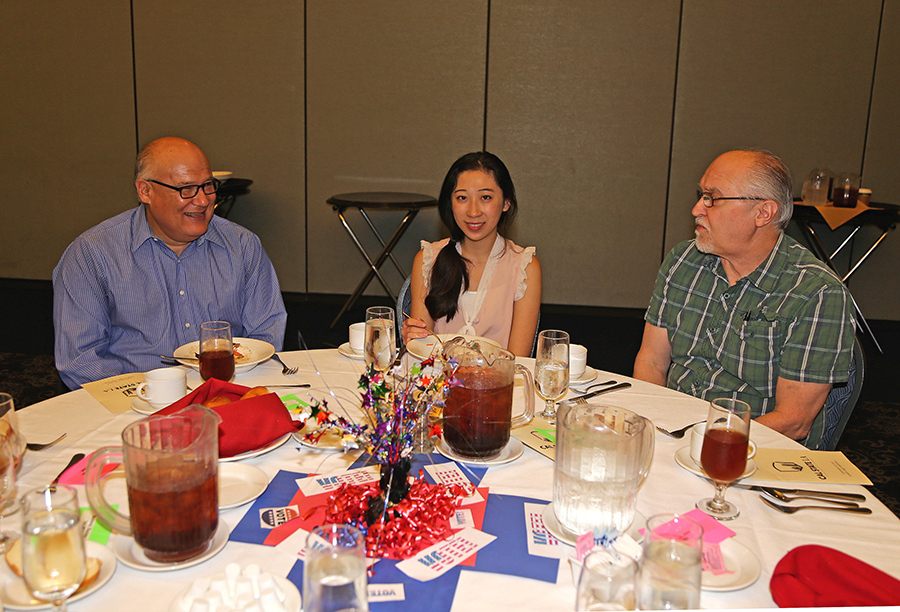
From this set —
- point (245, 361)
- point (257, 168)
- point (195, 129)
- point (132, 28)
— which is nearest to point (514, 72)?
point (257, 168)

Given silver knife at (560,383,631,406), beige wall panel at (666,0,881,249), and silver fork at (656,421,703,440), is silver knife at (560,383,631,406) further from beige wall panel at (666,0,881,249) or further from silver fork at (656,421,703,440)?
beige wall panel at (666,0,881,249)

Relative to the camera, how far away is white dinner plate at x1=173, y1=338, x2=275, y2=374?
182cm

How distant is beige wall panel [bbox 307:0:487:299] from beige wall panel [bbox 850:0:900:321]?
3.02m

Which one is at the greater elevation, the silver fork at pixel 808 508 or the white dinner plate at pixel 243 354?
the white dinner plate at pixel 243 354

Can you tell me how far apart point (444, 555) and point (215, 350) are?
2.77 ft

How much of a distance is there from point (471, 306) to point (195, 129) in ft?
12.9

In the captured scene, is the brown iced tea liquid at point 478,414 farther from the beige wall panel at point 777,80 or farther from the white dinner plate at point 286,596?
the beige wall panel at point 777,80

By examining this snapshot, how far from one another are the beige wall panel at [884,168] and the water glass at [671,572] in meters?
5.49

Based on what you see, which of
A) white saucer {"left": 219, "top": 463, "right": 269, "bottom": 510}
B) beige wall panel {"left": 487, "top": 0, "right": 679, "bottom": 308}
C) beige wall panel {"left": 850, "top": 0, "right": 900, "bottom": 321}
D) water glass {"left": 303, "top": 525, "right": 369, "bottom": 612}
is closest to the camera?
water glass {"left": 303, "top": 525, "right": 369, "bottom": 612}

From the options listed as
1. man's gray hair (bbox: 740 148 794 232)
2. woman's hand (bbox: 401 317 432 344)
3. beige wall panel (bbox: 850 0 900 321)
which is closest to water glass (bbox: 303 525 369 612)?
woman's hand (bbox: 401 317 432 344)

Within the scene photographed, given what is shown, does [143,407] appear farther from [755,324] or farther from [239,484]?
[755,324]

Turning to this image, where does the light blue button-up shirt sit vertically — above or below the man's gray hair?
below

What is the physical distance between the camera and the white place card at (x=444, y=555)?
1012 mm

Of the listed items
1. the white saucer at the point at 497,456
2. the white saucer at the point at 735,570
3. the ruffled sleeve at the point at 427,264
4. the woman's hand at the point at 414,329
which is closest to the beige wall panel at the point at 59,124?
the ruffled sleeve at the point at 427,264
